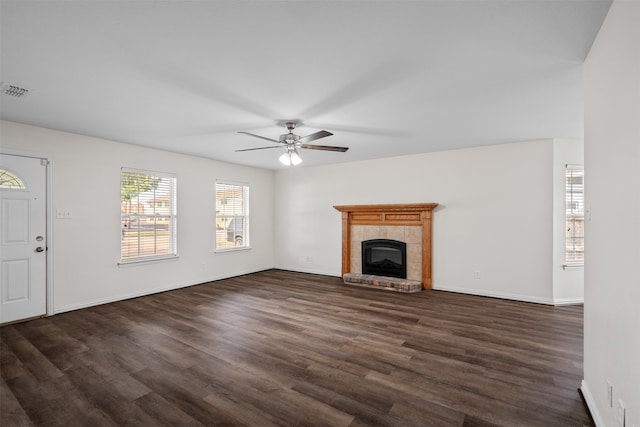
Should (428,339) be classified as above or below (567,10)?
below

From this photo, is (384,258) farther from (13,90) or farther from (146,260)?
(13,90)

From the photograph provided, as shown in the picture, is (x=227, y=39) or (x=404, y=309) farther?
(x=404, y=309)

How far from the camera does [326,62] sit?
7.46 feet

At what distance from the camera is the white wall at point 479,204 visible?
4.59m

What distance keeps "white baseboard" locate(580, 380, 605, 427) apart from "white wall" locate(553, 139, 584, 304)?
2783 mm

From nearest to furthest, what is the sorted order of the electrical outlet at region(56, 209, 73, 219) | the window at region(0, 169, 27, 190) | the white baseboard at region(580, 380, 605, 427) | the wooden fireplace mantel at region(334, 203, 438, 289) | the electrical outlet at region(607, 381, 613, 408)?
the electrical outlet at region(607, 381, 613, 408), the white baseboard at region(580, 380, 605, 427), the window at region(0, 169, 27, 190), the electrical outlet at region(56, 209, 73, 219), the wooden fireplace mantel at region(334, 203, 438, 289)

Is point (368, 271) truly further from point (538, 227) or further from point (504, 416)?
point (504, 416)

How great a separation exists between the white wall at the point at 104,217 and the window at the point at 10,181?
30 cm

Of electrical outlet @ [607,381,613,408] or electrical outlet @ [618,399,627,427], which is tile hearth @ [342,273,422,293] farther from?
electrical outlet @ [618,399,627,427]

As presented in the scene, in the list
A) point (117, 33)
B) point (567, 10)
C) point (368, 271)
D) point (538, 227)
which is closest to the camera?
point (567, 10)

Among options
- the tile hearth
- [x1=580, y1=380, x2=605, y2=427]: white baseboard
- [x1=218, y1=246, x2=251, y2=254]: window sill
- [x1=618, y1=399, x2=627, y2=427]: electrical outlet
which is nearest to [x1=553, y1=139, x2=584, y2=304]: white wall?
the tile hearth

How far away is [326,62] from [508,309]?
4156mm

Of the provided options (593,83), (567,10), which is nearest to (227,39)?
(567,10)

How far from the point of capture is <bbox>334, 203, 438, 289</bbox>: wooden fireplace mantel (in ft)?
17.8
